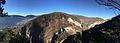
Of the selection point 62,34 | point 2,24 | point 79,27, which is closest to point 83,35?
point 62,34

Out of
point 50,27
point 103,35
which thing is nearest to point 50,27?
point 50,27

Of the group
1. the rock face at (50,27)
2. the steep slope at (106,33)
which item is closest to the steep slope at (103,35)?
the steep slope at (106,33)

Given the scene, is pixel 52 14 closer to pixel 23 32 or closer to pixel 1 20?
pixel 23 32

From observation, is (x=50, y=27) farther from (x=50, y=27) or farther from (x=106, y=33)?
(x=106, y=33)

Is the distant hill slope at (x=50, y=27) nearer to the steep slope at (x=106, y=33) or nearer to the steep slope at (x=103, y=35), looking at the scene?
the steep slope at (x=103, y=35)

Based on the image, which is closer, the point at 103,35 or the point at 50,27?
the point at 103,35

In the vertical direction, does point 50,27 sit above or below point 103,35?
below

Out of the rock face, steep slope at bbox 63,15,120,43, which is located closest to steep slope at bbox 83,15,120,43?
steep slope at bbox 63,15,120,43

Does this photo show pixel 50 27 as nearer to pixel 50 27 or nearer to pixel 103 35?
pixel 50 27
